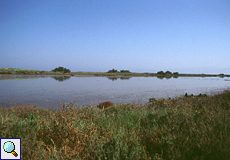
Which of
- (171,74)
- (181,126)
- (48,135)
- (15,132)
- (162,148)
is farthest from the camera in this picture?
(171,74)

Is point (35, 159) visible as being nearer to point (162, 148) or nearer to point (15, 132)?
point (15, 132)

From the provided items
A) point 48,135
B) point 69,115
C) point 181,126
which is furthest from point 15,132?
point 181,126

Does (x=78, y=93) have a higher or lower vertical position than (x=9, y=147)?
lower

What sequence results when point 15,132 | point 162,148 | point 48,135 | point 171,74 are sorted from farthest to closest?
point 171,74 → point 15,132 → point 48,135 → point 162,148

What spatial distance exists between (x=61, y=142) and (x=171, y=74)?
125546 mm

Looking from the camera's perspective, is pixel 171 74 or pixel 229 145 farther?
pixel 171 74

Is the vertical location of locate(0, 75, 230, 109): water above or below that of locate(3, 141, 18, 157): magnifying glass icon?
below

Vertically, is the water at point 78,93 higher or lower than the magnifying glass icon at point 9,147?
lower

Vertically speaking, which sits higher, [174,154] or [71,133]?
[71,133]

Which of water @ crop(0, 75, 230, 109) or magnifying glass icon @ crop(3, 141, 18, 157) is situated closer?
magnifying glass icon @ crop(3, 141, 18, 157)

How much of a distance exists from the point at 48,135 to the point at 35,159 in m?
1.20

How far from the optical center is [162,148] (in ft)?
12.0

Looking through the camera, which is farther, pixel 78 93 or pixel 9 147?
pixel 78 93

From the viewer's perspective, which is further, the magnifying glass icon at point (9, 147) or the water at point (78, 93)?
the water at point (78, 93)
